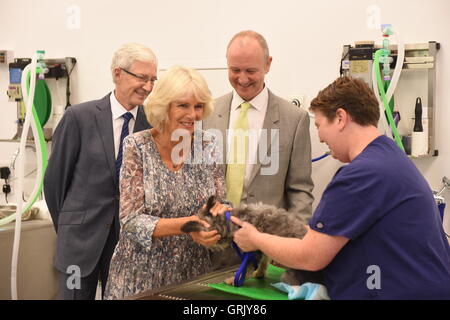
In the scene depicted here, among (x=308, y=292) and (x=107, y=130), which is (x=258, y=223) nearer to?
(x=308, y=292)

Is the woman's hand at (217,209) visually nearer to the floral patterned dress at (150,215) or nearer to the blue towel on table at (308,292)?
the floral patterned dress at (150,215)

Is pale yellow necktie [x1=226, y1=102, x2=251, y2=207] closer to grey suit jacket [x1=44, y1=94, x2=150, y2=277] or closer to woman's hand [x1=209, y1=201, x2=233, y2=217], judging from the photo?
grey suit jacket [x1=44, y1=94, x2=150, y2=277]

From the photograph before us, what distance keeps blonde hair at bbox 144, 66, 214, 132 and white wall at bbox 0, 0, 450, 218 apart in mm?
1665

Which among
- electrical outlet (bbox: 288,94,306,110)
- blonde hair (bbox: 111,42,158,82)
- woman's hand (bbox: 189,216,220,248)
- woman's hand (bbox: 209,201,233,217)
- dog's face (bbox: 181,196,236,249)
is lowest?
woman's hand (bbox: 189,216,220,248)

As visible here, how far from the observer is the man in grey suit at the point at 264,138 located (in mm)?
2656

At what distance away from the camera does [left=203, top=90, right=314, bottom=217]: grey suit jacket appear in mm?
2648

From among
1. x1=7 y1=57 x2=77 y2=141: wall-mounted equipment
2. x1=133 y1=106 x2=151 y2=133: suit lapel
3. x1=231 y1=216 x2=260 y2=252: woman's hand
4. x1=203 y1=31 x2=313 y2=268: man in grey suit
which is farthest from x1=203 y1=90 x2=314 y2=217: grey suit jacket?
x1=7 y1=57 x2=77 y2=141: wall-mounted equipment

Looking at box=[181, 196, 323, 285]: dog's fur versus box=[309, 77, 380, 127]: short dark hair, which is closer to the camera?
box=[309, 77, 380, 127]: short dark hair

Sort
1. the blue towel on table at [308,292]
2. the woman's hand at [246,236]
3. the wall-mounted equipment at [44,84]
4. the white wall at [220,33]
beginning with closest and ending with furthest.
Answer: the blue towel on table at [308,292], the woman's hand at [246,236], the white wall at [220,33], the wall-mounted equipment at [44,84]

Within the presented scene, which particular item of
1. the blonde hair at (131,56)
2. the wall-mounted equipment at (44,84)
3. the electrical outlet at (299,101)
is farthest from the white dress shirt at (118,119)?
the wall-mounted equipment at (44,84)

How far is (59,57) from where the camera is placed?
4500mm

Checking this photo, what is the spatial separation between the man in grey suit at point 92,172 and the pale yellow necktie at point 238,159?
17.7 inches

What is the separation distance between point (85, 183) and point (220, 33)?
1.76 metres
